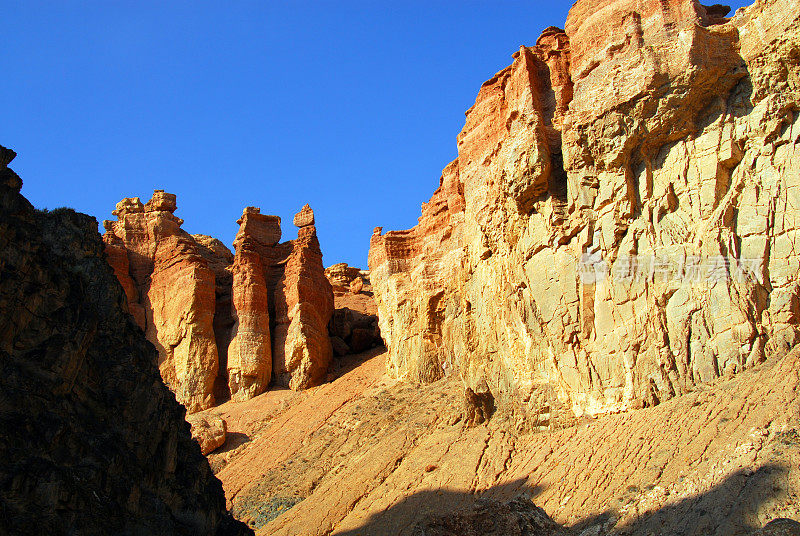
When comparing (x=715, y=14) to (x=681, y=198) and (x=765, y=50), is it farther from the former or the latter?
(x=681, y=198)

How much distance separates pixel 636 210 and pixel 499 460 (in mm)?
9286

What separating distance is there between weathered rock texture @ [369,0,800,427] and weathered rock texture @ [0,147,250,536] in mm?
12825

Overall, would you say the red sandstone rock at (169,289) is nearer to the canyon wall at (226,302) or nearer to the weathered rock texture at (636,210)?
the canyon wall at (226,302)

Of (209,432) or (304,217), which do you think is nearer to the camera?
(209,432)

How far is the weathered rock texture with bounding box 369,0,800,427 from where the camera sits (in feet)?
76.5

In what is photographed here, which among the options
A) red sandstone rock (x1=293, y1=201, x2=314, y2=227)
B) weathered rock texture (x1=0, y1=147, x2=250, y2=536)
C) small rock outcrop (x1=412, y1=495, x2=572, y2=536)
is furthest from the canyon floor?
red sandstone rock (x1=293, y1=201, x2=314, y2=227)

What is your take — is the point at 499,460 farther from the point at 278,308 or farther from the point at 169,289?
the point at 169,289

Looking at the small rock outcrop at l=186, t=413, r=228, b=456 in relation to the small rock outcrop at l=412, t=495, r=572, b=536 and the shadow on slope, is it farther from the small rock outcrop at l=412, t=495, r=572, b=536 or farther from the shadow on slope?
the small rock outcrop at l=412, t=495, r=572, b=536

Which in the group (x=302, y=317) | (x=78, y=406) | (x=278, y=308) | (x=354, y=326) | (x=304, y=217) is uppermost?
(x=304, y=217)

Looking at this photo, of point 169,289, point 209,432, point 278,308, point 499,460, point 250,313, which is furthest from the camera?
point 169,289

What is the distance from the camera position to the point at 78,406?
1686 centimetres

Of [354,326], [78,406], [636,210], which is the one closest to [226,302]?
[354,326]

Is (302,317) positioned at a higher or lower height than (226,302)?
lower

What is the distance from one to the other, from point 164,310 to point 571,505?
29235 mm
